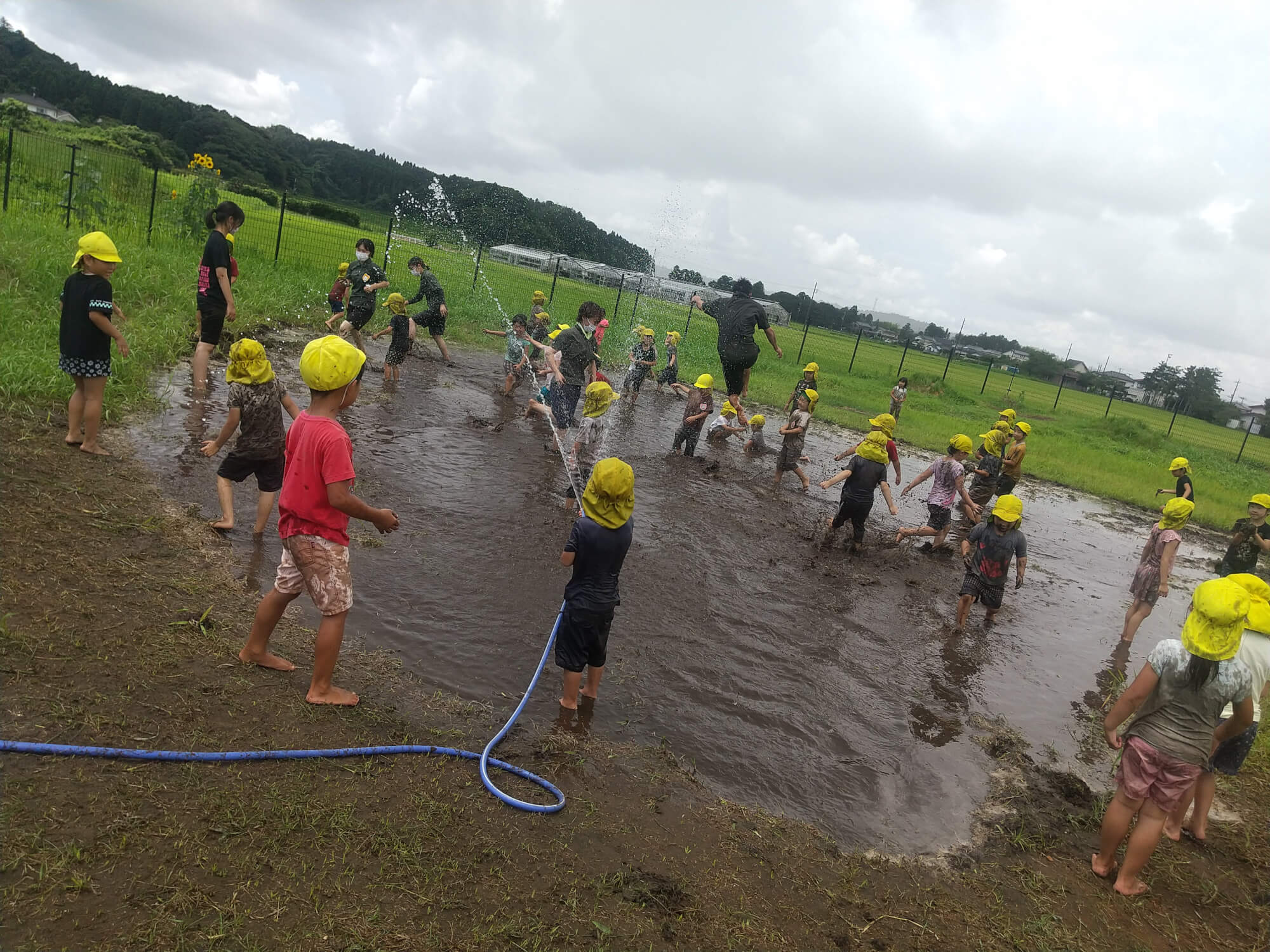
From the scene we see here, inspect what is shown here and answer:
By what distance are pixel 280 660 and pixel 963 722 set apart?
521 centimetres

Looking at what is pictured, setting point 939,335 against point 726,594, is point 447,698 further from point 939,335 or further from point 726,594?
point 939,335

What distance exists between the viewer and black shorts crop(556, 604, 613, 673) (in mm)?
4598

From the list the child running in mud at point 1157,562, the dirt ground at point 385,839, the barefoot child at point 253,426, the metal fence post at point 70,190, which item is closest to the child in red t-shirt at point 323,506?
the dirt ground at point 385,839

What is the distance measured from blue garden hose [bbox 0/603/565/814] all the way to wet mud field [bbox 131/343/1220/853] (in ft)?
2.32

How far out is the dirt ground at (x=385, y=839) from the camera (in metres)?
2.77

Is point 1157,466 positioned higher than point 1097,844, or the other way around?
point 1157,466

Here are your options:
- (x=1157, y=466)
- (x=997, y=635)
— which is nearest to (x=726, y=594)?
(x=997, y=635)

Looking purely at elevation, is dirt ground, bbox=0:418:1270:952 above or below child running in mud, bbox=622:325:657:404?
below

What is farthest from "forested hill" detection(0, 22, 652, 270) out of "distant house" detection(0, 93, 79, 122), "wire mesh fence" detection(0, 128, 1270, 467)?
"wire mesh fence" detection(0, 128, 1270, 467)

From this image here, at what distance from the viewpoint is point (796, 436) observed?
11297mm

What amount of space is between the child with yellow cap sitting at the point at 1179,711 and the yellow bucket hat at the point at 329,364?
458 centimetres

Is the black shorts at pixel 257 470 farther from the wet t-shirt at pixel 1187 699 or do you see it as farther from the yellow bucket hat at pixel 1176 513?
the yellow bucket hat at pixel 1176 513

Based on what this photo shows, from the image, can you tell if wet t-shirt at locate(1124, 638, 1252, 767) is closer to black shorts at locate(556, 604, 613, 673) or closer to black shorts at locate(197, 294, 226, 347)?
black shorts at locate(556, 604, 613, 673)

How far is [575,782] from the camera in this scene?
4.04 m
